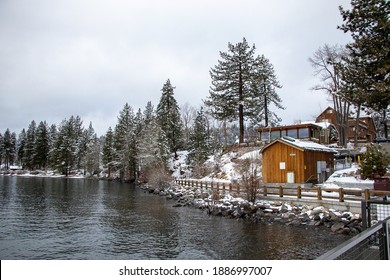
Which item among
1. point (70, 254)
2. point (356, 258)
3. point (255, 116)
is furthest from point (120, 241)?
point (255, 116)

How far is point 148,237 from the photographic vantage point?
11.0 metres

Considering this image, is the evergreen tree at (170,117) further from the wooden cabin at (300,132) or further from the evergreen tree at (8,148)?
the evergreen tree at (8,148)

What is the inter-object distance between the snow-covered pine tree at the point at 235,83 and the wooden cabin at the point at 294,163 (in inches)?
481

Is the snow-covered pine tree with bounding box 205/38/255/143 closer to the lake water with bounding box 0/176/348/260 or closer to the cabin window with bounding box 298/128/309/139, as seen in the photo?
the cabin window with bounding box 298/128/309/139

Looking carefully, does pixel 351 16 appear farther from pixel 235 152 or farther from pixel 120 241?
pixel 235 152

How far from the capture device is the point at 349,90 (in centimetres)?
1266

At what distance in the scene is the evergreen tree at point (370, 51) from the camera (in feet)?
35.4

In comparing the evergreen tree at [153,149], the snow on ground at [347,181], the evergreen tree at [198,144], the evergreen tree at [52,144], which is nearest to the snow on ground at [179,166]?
the evergreen tree at [198,144]

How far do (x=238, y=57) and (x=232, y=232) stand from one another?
2512 centimetres

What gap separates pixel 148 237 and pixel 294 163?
11.5 metres

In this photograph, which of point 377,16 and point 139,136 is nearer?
point 377,16

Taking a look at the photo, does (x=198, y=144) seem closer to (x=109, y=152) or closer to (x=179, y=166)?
(x=179, y=166)

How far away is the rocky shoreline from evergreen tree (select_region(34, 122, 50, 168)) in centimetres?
5142

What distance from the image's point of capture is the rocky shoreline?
→ 11578mm
